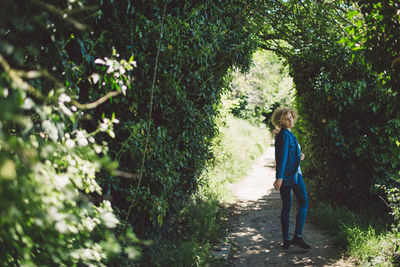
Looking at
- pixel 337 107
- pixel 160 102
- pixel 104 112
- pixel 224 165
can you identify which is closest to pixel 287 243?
pixel 337 107

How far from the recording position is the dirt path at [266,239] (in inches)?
169

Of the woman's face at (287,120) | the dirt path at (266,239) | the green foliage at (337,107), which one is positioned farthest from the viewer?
the green foliage at (337,107)

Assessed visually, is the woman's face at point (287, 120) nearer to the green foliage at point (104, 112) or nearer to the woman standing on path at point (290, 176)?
the woman standing on path at point (290, 176)

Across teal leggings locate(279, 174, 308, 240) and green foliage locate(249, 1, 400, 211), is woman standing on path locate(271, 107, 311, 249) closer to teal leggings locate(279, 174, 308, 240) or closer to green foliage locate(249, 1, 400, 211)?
teal leggings locate(279, 174, 308, 240)

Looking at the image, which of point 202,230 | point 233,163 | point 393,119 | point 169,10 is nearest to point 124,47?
point 169,10

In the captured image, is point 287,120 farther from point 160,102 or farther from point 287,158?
point 160,102

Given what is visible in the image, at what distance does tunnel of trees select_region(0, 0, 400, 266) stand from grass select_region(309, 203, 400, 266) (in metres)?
0.50

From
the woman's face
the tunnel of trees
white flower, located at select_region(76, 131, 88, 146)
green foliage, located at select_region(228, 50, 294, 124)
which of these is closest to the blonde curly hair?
the woman's face

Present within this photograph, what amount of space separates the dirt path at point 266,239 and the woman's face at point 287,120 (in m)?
A: 1.87

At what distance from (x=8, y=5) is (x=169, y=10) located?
3.05m

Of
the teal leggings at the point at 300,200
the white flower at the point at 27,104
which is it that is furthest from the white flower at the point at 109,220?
the teal leggings at the point at 300,200

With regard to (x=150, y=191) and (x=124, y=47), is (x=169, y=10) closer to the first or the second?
(x=124, y=47)

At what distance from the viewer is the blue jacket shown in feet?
14.6

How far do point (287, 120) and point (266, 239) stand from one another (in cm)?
207
